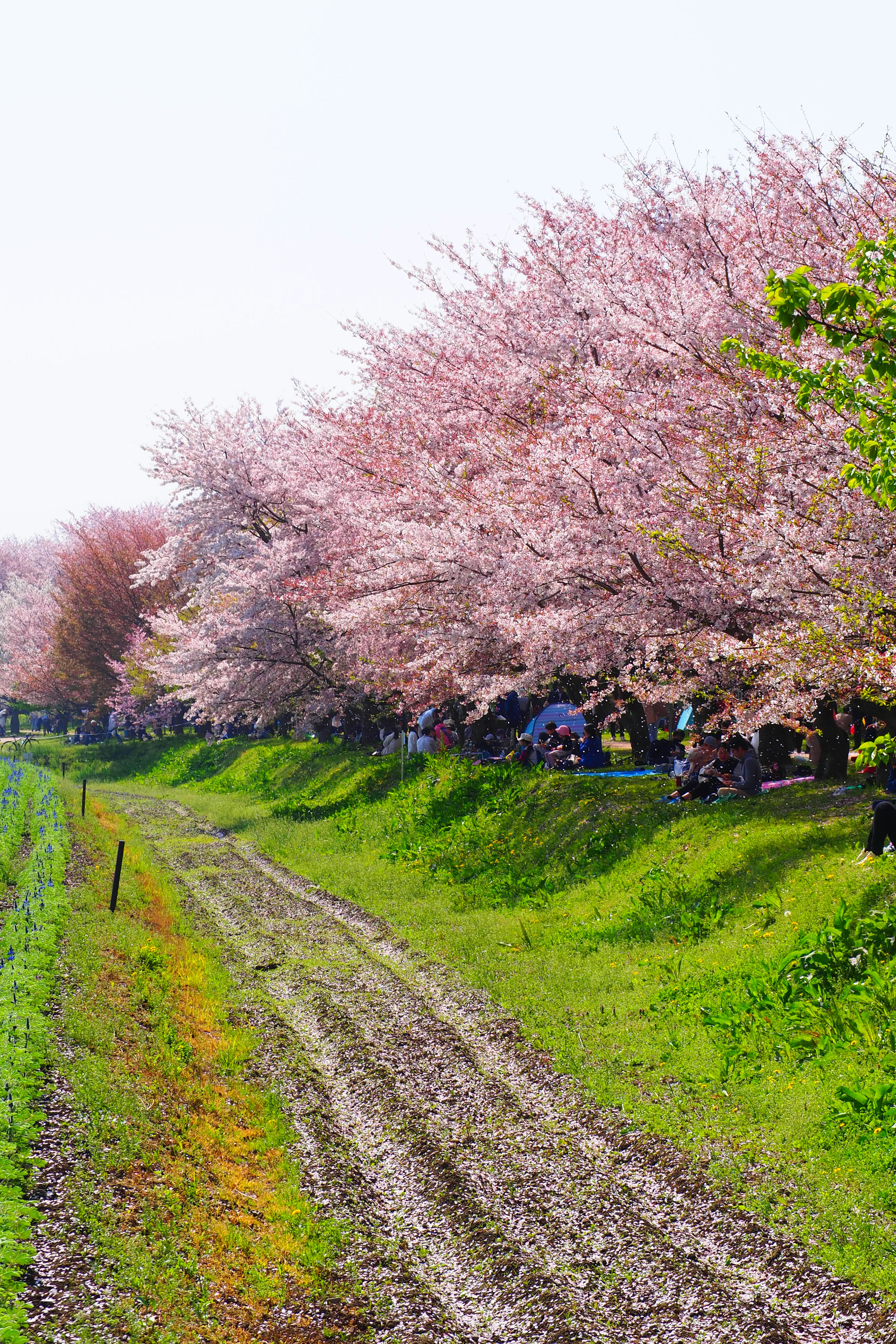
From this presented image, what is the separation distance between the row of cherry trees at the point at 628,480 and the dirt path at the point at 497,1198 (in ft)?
18.0

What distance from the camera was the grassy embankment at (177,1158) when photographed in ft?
21.1

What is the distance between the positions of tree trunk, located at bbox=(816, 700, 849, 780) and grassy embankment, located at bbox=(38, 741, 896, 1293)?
39.6 inches

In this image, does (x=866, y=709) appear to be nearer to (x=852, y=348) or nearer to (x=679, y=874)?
(x=679, y=874)

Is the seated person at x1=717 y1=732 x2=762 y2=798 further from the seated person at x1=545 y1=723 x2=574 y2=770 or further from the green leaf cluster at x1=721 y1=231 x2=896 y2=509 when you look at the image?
the green leaf cluster at x1=721 y1=231 x2=896 y2=509

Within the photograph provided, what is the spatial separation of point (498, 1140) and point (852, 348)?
22.6 feet

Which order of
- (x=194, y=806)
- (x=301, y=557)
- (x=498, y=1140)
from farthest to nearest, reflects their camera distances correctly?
(x=194, y=806)
(x=301, y=557)
(x=498, y=1140)

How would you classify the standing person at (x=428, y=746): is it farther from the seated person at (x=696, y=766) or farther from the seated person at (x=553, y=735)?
the seated person at (x=696, y=766)

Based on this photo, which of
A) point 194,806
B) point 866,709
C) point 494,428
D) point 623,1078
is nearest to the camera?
point 623,1078

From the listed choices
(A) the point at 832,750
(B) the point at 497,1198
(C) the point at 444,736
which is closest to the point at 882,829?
(A) the point at 832,750

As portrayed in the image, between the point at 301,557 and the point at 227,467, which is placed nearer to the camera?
the point at 301,557

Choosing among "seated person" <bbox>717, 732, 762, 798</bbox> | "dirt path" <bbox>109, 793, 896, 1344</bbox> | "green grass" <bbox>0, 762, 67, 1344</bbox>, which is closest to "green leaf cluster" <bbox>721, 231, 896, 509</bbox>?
"dirt path" <bbox>109, 793, 896, 1344</bbox>

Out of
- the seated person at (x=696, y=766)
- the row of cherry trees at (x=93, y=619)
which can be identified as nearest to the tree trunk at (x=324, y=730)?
the row of cherry trees at (x=93, y=619)

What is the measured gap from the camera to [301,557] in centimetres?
2911

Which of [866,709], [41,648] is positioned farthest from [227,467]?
[41,648]
